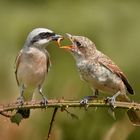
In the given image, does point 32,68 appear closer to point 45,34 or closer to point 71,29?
point 45,34

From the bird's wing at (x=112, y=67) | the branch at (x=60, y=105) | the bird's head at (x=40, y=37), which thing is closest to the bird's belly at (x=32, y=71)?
the bird's head at (x=40, y=37)

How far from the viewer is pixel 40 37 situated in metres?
4.18

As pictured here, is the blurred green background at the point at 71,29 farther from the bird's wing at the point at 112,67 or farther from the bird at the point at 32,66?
the bird's wing at the point at 112,67

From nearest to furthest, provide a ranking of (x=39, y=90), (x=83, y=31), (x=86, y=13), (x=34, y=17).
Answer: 1. (x=39, y=90)
2. (x=83, y=31)
3. (x=34, y=17)
4. (x=86, y=13)

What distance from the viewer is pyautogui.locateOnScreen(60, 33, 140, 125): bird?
401cm

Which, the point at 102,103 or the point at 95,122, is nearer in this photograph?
the point at 102,103

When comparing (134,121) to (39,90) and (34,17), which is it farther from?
(34,17)

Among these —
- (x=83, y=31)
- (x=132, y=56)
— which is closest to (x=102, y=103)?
(x=132, y=56)

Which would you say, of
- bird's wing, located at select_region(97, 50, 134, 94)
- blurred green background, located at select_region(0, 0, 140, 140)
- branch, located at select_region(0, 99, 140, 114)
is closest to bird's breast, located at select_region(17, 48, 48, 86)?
blurred green background, located at select_region(0, 0, 140, 140)

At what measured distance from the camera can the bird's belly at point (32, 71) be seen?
14.5 feet

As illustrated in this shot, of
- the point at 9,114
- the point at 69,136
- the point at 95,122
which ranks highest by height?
the point at 9,114

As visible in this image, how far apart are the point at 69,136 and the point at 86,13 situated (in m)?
5.73

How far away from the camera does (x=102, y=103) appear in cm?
296

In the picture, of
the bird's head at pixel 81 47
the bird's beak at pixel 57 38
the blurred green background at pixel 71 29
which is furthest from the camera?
the blurred green background at pixel 71 29
